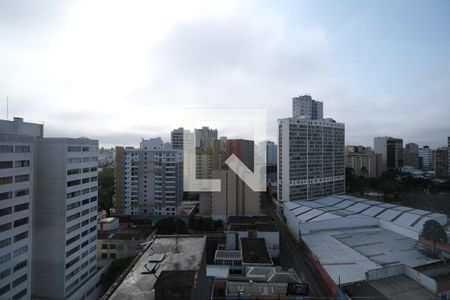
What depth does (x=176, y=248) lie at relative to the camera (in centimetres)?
299

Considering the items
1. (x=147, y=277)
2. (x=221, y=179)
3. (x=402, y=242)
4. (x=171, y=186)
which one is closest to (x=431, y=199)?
(x=402, y=242)

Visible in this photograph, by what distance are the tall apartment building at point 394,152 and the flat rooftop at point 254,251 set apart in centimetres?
1739

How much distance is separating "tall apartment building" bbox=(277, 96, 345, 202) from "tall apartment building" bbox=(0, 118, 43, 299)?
7.41 meters

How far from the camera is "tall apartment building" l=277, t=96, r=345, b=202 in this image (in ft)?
30.4

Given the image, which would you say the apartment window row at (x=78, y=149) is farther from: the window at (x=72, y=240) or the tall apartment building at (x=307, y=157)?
the tall apartment building at (x=307, y=157)

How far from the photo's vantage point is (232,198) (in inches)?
326

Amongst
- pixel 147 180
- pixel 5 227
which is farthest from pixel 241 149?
pixel 5 227

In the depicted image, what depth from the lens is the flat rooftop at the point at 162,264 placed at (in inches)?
82.7

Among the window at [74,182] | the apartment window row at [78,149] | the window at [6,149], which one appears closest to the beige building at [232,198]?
the apartment window row at [78,149]

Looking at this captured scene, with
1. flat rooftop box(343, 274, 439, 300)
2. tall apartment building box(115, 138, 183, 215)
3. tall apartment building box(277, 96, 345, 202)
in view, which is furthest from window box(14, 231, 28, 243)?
tall apartment building box(277, 96, 345, 202)

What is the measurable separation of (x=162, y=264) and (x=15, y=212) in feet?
7.50

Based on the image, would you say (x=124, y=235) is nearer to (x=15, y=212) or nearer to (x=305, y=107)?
(x=15, y=212)

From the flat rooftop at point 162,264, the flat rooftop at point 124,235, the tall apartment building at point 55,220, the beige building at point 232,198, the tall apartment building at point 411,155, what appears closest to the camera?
the flat rooftop at point 162,264

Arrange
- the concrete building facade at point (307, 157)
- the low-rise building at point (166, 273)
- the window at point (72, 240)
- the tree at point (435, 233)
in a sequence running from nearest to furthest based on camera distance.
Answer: the low-rise building at point (166, 273) < the window at point (72, 240) < the tree at point (435, 233) < the concrete building facade at point (307, 157)
